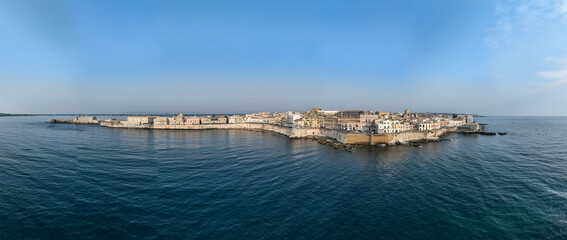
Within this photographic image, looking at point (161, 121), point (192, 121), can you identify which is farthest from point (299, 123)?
point (161, 121)

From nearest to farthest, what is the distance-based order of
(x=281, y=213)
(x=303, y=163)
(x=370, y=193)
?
(x=281, y=213), (x=370, y=193), (x=303, y=163)

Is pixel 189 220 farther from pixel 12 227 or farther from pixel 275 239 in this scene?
pixel 12 227

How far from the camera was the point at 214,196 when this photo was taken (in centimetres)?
1719

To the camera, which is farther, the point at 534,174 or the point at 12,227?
the point at 534,174

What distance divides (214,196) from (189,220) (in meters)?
3.66

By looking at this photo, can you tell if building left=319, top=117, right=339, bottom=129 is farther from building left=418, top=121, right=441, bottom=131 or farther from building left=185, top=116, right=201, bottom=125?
building left=185, top=116, right=201, bottom=125

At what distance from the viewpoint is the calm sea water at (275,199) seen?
1274cm

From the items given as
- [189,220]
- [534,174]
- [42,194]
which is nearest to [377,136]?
[534,174]

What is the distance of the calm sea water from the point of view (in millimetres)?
12742

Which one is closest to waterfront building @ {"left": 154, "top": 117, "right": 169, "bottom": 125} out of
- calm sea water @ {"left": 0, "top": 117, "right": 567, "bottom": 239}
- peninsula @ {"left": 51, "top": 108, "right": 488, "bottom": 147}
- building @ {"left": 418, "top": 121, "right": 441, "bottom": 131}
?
peninsula @ {"left": 51, "top": 108, "right": 488, "bottom": 147}

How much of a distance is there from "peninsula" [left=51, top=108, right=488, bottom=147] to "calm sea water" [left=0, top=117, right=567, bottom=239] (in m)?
20.0

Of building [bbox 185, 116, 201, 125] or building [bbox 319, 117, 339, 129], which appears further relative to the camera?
building [bbox 185, 116, 201, 125]

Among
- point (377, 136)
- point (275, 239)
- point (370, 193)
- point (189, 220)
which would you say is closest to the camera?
point (275, 239)

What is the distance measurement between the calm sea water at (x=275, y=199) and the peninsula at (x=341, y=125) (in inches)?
787
